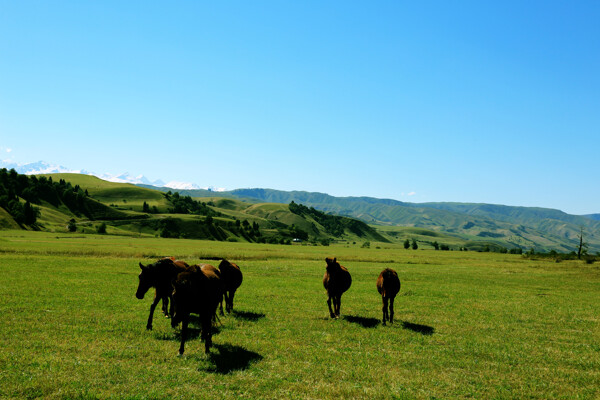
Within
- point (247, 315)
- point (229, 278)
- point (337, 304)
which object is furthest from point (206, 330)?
point (337, 304)

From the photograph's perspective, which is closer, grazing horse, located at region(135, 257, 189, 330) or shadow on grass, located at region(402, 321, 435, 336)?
grazing horse, located at region(135, 257, 189, 330)

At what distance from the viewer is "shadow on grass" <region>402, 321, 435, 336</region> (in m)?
18.0

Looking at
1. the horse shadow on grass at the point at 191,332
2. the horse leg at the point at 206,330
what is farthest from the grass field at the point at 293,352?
the horse leg at the point at 206,330

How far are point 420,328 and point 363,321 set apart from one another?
→ 3061mm

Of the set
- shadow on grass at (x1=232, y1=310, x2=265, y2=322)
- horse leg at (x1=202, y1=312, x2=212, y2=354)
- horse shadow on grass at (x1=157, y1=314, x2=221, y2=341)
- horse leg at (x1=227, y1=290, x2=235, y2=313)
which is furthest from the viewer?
horse leg at (x1=227, y1=290, x2=235, y2=313)

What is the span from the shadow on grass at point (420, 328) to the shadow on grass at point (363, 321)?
161 cm

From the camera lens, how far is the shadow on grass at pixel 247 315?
1916 centimetres

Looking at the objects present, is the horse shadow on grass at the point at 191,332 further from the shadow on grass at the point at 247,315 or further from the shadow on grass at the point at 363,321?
the shadow on grass at the point at 363,321

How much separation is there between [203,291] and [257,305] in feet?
36.1

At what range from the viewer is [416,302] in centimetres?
2748

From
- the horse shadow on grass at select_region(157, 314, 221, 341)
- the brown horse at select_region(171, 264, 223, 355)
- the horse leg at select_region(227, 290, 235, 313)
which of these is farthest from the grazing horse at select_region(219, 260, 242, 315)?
the brown horse at select_region(171, 264, 223, 355)

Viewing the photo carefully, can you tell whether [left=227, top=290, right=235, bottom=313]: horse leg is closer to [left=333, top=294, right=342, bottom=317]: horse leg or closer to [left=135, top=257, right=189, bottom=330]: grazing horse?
[left=135, top=257, right=189, bottom=330]: grazing horse

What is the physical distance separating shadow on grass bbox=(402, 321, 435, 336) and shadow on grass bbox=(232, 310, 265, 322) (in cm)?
804

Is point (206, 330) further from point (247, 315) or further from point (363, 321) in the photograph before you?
point (363, 321)
